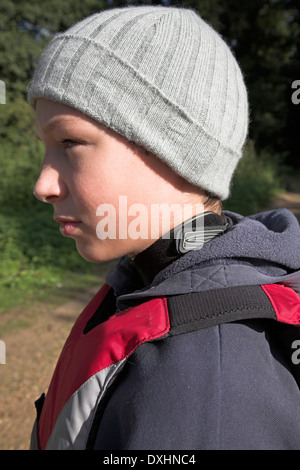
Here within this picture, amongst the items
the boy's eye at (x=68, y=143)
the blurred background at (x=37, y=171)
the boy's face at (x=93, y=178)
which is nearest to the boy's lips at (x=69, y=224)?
the boy's face at (x=93, y=178)

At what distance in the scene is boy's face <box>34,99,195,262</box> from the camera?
1.16 m

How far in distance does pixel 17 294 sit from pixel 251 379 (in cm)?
463

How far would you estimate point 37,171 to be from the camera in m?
9.67

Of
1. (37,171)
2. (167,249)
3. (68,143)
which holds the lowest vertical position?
(167,249)

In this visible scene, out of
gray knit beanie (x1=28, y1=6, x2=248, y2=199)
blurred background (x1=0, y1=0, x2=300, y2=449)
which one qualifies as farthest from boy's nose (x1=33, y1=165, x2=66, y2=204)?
blurred background (x1=0, y1=0, x2=300, y2=449)

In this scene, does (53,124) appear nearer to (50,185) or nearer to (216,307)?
(50,185)

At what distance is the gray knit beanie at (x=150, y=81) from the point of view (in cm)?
120

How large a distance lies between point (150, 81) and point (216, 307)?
0.74 m

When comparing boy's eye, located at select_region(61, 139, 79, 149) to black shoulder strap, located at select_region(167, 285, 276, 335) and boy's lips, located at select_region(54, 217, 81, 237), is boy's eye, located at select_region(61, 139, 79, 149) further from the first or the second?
black shoulder strap, located at select_region(167, 285, 276, 335)

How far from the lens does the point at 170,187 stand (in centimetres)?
126

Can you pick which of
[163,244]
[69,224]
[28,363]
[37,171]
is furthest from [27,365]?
[37,171]
